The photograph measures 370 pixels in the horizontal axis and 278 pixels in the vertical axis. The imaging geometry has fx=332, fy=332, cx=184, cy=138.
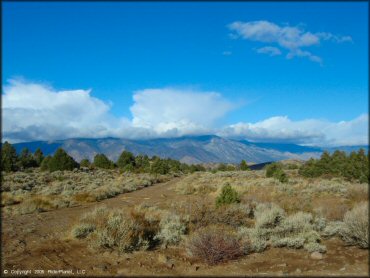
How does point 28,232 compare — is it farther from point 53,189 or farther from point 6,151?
point 6,151

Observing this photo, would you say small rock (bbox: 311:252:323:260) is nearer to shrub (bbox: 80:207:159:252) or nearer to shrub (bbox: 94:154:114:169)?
shrub (bbox: 80:207:159:252)

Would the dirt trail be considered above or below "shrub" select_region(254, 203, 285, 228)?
below

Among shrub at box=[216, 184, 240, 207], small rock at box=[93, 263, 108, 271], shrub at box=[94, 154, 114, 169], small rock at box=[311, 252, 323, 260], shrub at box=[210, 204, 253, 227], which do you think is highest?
shrub at box=[94, 154, 114, 169]

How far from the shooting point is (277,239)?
11.4 m

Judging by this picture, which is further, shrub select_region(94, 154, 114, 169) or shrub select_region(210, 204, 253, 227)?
shrub select_region(94, 154, 114, 169)

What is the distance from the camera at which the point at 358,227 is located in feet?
33.9

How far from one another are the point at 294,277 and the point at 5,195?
2135 cm

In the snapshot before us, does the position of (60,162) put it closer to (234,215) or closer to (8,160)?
(8,160)

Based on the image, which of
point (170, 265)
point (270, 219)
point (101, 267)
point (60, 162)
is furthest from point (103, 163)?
point (170, 265)

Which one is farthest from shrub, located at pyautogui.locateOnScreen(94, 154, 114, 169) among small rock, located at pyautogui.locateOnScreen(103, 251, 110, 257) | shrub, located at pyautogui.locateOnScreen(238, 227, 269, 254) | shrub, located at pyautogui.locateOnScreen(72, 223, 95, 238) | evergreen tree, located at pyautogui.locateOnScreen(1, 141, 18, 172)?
small rock, located at pyautogui.locateOnScreen(103, 251, 110, 257)

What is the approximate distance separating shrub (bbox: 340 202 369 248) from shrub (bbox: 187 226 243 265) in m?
3.71

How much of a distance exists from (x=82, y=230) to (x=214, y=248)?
504cm

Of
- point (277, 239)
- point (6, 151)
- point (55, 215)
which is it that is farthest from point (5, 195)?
point (6, 151)

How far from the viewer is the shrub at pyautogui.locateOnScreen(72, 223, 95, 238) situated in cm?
1174
